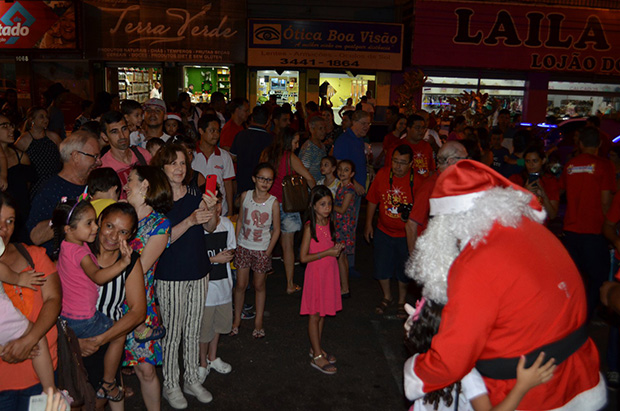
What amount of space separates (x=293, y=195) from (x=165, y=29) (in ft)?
38.7

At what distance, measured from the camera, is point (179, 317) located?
4285 mm

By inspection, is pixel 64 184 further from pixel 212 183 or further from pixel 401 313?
pixel 401 313

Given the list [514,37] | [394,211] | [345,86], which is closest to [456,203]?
[394,211]

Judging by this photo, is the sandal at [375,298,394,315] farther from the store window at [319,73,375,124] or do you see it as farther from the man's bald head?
the store window at [319,73,375,124]

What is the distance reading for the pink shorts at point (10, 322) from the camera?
281 centimetres

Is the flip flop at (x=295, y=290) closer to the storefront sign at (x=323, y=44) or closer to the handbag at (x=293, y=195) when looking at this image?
the handbag at (x=293, y=195)

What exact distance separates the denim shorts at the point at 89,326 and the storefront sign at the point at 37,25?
15.0m

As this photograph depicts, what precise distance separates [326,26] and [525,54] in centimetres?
691

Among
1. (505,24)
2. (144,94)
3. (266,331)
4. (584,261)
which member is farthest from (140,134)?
(505,24)

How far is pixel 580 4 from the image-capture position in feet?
61.6

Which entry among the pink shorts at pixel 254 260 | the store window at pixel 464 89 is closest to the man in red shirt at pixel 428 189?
the pink shorts at pixel 254 260

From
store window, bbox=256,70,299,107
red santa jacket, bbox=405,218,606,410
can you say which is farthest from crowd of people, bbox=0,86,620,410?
store window, bbox=256,70,299,107

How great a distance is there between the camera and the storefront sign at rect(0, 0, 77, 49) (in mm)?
15992

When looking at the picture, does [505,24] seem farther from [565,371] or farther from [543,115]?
[565,371]
